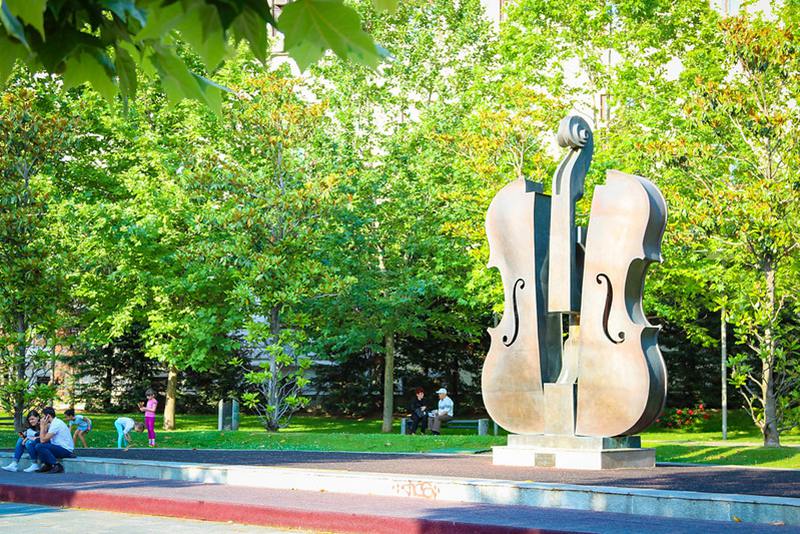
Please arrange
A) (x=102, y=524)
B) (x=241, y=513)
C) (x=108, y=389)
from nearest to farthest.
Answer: (x=102, y=524) → (x=241, y=513) → (x=108, y=389)

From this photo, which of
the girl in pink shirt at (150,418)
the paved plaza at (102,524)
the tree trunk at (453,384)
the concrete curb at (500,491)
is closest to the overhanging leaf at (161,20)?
the paved plaza at (102,524)

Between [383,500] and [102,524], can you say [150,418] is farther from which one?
[383,500]

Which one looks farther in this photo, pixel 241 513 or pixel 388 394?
pixel 388 394

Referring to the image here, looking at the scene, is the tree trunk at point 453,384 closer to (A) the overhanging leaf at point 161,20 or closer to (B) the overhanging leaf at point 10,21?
(A) the overhanging leaf at point 161,20

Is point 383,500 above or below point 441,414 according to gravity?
above

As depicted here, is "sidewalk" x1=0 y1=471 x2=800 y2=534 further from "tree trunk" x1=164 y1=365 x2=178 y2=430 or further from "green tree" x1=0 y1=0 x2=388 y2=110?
"tree trunk" x1=164 y1=365 x2=178 y2=430

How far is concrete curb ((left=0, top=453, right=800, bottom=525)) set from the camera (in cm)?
1100

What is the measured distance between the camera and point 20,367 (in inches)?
1009

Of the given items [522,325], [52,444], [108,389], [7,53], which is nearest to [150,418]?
[52,444]

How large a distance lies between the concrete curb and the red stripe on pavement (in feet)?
6.86

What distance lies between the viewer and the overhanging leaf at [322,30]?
3234 millimetres

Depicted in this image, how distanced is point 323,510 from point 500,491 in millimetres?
2364

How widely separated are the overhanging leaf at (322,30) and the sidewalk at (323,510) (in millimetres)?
7122

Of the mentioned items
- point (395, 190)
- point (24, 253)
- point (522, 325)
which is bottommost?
point (522, 325)
